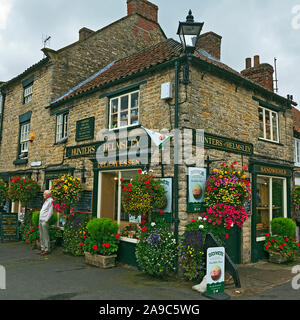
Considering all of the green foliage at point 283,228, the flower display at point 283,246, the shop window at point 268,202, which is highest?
the shop window at point 268,202

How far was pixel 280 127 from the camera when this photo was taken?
1073cm

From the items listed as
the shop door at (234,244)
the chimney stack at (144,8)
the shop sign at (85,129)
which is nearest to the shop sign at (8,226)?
the shop sign at (85,129)

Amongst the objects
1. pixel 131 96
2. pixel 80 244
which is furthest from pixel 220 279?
pixel 131 96

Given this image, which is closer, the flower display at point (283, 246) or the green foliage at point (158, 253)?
the green foliage at point (158, 253)

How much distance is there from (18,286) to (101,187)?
3.90 metres

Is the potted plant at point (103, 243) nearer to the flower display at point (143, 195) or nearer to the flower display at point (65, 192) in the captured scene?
the flower display at point (143, 195)

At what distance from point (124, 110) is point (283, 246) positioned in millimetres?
6213

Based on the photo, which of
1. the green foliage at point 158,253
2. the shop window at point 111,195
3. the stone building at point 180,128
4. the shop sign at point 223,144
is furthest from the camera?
the shop window at point 111,195

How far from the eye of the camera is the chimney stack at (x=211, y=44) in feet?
44.5

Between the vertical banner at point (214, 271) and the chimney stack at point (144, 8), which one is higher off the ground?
the chimney stack at point (144, 8)

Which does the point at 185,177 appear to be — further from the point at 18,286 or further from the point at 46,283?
the point at 18,286

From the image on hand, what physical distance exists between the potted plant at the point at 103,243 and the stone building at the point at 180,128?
421 mm
